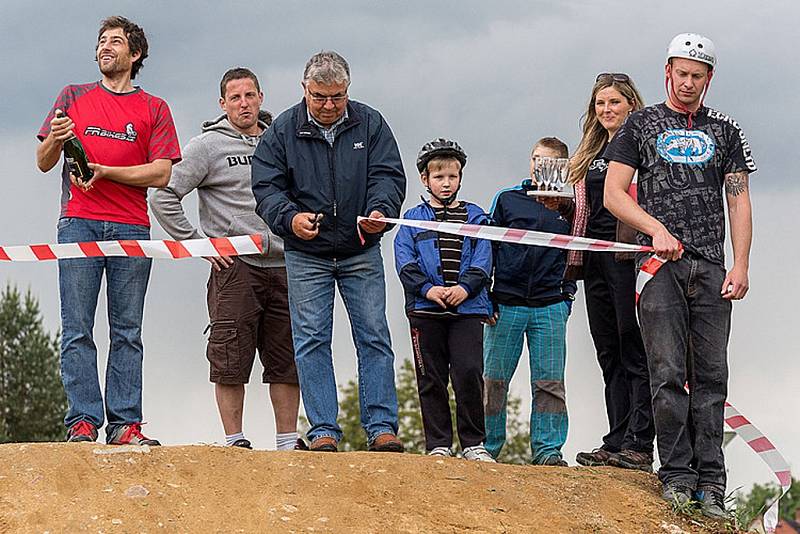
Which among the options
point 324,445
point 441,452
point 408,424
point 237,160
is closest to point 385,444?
point 324,445

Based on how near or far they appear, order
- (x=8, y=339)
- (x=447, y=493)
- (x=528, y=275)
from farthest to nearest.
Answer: (x=8, y=339)
(x=528, y=275)
(x=447, y=493)

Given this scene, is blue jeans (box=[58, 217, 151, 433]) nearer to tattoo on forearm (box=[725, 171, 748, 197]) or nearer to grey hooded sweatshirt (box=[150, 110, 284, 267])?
grey hooded sweatshirt (box=[150, 110, 284, 267])

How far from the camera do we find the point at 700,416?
7723 mm

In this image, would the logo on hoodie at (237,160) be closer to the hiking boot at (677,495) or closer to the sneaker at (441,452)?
the sneaker at (441,452)

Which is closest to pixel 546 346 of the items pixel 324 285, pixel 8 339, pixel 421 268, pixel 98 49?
pixel 421 268

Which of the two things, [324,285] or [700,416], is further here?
[324,285]

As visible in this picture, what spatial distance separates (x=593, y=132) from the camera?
29.5 ft

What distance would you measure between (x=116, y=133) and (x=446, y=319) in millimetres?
2670

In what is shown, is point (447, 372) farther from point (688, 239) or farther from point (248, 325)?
point (688, 239)

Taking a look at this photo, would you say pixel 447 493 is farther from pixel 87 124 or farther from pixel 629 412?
pixel 87 124

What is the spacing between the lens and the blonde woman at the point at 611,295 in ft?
27.6

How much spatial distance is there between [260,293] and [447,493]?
2499mm

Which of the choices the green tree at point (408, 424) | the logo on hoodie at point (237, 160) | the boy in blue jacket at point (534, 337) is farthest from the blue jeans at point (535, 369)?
the green tree at point (408, 424)

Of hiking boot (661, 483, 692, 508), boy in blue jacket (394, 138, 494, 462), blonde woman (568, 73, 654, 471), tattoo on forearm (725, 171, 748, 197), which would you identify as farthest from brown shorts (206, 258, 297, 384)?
tattoo on forearm (725, 171, 748, 197)
